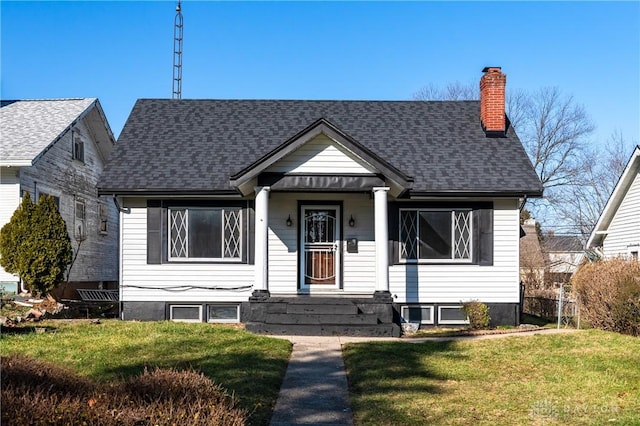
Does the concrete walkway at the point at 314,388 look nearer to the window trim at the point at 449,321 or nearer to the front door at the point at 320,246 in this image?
the front door at the point at 320,246

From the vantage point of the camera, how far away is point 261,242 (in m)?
14.0

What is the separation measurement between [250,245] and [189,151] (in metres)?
3.03

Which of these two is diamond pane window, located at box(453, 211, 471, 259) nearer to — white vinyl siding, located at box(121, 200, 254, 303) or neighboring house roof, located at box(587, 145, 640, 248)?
white vinyl siding, located at box(121, 200, 254, 303)

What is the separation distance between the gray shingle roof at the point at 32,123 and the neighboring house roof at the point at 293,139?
295cm

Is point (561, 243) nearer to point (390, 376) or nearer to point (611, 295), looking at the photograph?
point (611, 295)

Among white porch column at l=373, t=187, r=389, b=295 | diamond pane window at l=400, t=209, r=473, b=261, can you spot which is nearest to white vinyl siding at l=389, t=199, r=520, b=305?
diamond pane window at l=400, t=209, r=473, b=261

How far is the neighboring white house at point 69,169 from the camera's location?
17.6 m

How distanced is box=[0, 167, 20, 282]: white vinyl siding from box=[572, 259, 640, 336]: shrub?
46.3 feet

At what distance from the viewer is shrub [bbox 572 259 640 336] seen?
13070mm

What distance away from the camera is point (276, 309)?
45.7 ft

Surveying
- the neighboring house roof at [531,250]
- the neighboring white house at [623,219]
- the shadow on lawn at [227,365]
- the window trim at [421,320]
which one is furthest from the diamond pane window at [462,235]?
the neighboring house roof at [531,250]

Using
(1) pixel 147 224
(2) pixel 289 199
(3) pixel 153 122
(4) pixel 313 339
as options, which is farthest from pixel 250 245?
(3) pixel 153 122

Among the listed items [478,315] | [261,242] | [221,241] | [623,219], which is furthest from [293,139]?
[623,219]

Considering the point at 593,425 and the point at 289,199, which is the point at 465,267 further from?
the point at 593,425
